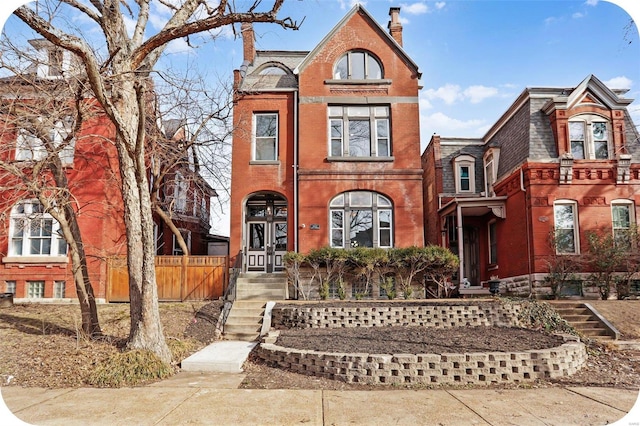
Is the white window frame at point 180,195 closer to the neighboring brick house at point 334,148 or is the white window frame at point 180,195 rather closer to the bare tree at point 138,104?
the neighboring brick house at point 334,148

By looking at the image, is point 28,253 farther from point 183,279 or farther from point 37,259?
point 183,279

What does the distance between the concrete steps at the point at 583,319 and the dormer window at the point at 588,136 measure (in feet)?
23.2

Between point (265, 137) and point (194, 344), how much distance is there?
374 inches

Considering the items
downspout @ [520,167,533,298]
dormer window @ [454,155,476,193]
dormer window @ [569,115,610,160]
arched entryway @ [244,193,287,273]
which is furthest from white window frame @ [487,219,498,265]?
arched entryway @ [244,193,287,273]

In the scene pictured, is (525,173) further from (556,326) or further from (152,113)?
(152,113)

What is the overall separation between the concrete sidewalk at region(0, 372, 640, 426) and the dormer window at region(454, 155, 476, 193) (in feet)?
52.0

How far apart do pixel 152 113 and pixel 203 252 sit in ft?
32.6

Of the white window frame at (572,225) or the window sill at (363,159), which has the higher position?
the window sill at (363,159)

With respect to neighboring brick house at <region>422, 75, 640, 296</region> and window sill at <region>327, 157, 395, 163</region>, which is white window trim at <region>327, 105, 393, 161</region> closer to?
window sill at <region>327, 157, 395, 163</region>

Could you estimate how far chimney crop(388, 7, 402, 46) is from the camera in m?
18.5

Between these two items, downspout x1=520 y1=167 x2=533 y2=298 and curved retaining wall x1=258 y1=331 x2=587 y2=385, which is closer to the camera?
curved retaining wall x1=258 y1=331 x2=587 y2=385

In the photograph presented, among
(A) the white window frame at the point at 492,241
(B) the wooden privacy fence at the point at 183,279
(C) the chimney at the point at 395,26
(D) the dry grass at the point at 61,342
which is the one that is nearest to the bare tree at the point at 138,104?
(D) the dry grass at the point at 61,342

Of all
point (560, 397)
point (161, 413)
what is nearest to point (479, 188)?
point (560, 397)

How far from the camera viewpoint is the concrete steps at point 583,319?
10.9 metres
